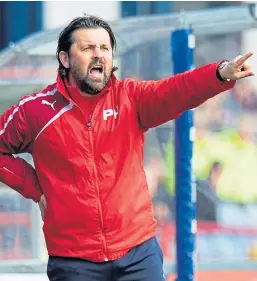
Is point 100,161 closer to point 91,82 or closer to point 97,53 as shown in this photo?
point 91,82

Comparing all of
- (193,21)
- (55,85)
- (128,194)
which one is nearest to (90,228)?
(128,194)

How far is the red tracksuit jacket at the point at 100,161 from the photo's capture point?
324 cm

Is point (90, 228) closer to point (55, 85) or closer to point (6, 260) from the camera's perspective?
point (55, 85)

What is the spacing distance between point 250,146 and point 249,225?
469 millimetres

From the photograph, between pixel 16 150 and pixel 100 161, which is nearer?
pixel 100 161

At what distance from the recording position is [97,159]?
3.25 metres

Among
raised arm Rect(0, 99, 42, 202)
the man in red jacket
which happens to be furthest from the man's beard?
raised arm Rect(0, 99, 42, 202)

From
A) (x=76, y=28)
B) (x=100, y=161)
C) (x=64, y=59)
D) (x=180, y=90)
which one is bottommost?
(x=100, y=161)

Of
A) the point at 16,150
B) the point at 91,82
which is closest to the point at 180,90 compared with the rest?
the point at 91,82

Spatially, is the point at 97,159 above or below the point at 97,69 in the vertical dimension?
below

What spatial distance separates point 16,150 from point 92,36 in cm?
59

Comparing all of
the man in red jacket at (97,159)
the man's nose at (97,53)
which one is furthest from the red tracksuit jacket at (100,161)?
the man's nose at (97,53)

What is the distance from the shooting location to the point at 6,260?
17.3 feet

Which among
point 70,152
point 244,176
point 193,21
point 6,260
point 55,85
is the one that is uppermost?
point 193,21
